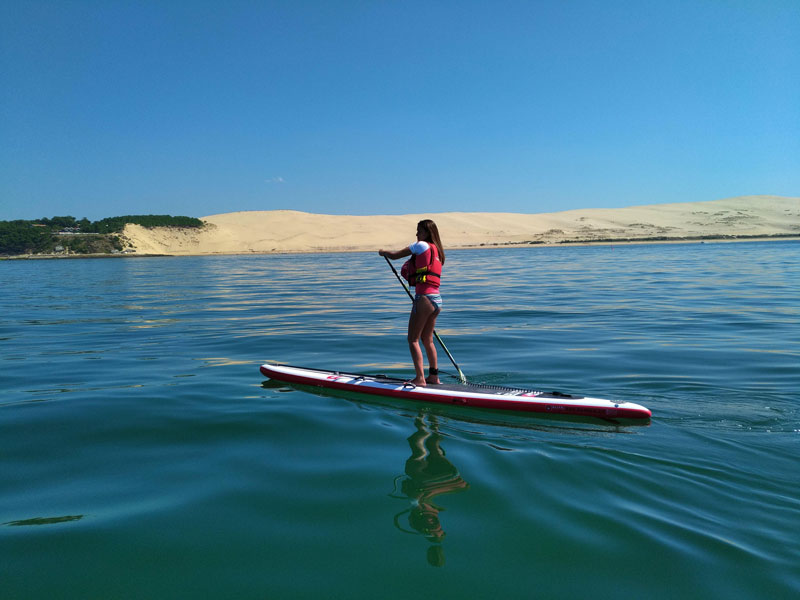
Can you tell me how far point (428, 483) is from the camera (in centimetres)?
402

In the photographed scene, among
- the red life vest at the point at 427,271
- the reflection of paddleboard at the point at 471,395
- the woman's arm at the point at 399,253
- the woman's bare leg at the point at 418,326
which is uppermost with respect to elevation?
the woman's arm at the point at 399,253

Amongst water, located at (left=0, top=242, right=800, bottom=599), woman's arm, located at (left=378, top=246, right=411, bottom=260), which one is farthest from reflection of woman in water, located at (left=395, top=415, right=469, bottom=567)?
woman's arm, located at (left=378, top=246, right=411, bottom=260)

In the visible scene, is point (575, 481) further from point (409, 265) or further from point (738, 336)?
point (738, 336)

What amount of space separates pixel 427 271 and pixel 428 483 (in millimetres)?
2962

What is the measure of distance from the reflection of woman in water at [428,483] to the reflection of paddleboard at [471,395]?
3.07ft

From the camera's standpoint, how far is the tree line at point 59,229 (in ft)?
225

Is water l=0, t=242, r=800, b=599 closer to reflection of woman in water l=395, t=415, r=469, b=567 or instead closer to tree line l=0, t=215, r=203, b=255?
reflection of woman in water l=395, t=415, r=469, b=567

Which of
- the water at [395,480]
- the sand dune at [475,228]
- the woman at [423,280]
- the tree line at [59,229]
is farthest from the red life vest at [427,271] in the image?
the tree line at [59,229]

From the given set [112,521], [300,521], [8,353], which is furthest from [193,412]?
[8,353]

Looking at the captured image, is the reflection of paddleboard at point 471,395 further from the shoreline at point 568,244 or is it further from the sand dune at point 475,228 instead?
the sand dune at point 475,228

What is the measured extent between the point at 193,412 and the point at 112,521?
94.8 inches

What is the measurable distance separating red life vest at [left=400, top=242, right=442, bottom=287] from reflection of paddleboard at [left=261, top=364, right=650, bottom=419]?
4.06 feet

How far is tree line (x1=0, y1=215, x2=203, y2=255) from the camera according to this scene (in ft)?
225

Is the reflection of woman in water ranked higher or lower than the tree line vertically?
lower
